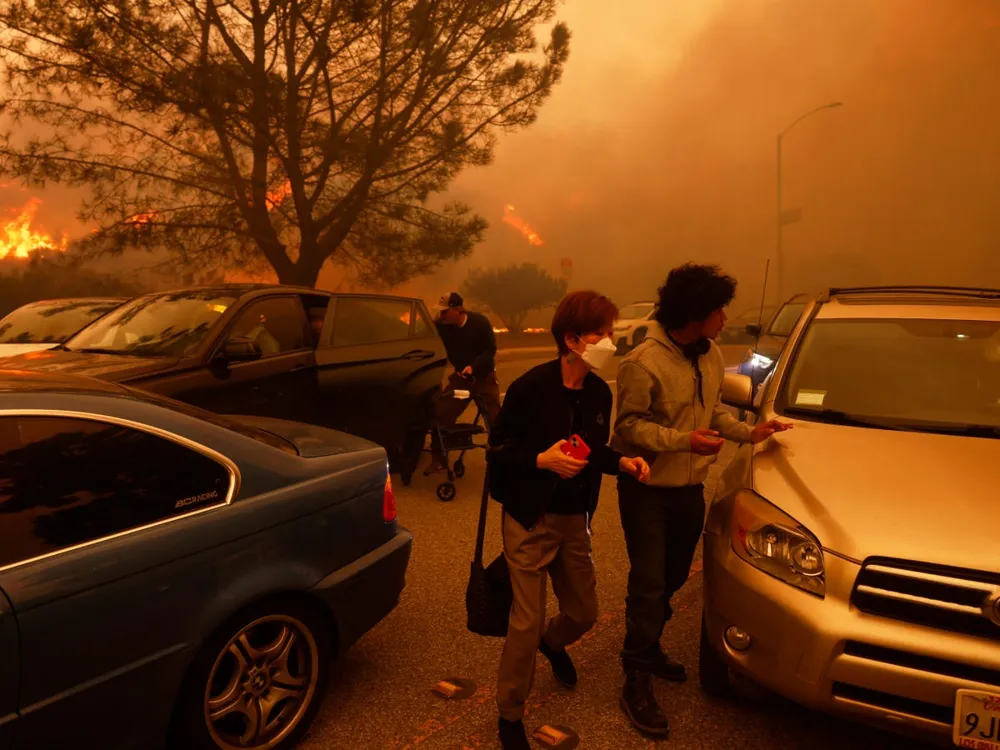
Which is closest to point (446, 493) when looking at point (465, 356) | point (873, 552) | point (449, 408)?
point (449, 408)

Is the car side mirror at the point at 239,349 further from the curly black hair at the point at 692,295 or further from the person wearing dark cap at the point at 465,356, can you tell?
the curly black hair at the point at 692,295

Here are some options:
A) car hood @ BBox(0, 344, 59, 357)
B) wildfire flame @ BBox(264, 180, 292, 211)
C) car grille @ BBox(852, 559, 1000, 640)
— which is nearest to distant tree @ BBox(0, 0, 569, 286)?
wildfire flame @ BBox(264, 180, 292, 211)

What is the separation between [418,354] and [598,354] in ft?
14.1

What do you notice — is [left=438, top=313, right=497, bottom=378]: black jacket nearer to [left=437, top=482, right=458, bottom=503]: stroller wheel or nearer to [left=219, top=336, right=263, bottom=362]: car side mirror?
[left=437, top=482, right=458, bottom=503]: stroller wheel

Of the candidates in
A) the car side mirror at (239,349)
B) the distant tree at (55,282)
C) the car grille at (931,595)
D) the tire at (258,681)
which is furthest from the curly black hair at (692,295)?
the distant tree at (55,282)

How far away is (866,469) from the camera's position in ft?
8.64

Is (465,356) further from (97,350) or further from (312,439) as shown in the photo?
(312,439)

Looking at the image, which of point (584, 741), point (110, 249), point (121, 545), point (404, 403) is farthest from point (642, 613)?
point (110, 249)

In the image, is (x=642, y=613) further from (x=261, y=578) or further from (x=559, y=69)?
(x=559, y=69)

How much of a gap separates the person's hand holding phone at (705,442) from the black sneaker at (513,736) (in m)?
1.15

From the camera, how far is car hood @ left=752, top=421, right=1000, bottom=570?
2.23 meters

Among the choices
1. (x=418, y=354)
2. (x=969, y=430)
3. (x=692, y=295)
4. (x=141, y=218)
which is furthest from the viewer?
(x=141, y=218)

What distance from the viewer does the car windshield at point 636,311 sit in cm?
2166

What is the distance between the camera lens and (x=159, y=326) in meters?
5.17
